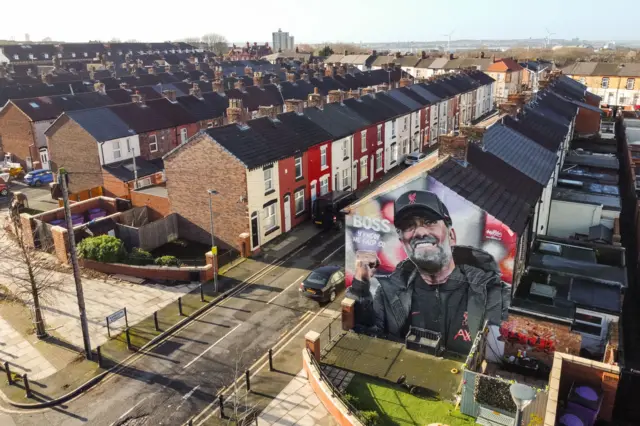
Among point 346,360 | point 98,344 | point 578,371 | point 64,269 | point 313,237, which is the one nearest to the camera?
point 578,371

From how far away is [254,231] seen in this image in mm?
33031

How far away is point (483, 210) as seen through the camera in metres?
20.5

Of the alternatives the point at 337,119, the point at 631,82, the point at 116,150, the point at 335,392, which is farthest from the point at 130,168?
the point at 631,82

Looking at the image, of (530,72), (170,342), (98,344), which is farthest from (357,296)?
(530,72)

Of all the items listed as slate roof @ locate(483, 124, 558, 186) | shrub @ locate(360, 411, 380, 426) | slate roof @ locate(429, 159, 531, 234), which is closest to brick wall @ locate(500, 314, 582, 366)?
slate roof @ locate(429, 159, 531, 234)

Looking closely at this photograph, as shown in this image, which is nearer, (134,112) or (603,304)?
(603,304)

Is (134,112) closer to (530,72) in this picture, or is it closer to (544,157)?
(544,157)

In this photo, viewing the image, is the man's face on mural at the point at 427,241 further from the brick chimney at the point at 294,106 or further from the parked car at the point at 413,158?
the parked car at the point at 413,158

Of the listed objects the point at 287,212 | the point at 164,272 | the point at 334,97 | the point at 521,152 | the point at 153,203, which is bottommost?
the point at 164,272

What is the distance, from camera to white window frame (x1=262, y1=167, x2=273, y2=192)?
3341 cm

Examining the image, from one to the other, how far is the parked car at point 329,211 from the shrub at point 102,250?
13327 millimetres

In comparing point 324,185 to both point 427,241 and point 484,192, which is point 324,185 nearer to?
point 484,192

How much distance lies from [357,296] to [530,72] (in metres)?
94.7

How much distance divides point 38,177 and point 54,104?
37.6ft
